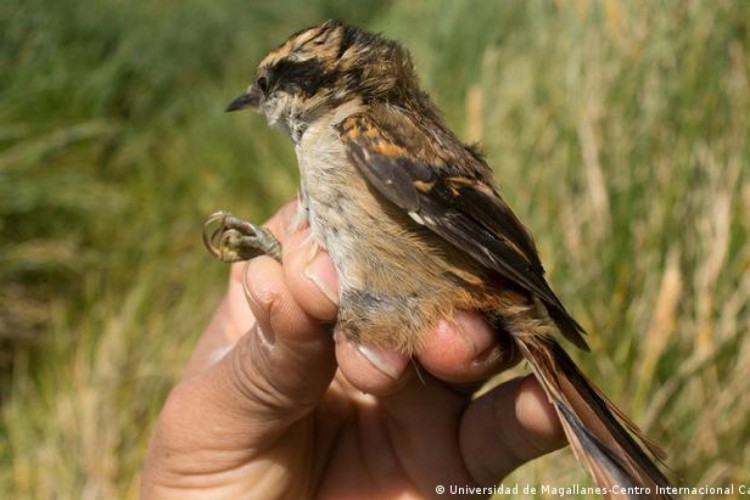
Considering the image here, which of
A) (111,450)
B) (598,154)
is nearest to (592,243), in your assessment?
(598,154)

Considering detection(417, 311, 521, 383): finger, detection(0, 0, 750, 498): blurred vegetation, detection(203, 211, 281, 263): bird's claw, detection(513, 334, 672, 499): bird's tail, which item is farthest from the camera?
detection(0, 0, 750, 498): blurred vegetation

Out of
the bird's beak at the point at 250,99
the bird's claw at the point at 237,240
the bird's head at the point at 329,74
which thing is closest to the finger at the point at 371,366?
the bird's claw at the point at 237,240

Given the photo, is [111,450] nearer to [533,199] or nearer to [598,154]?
[533,199]

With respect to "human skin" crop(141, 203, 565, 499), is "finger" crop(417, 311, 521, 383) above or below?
above

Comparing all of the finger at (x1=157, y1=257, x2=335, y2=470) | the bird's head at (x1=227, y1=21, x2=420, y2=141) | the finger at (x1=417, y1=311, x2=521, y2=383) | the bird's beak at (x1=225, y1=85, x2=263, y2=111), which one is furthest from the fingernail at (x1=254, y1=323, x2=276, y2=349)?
the bird's beak at (x1=225, y1=85, x2=263, y2=111)

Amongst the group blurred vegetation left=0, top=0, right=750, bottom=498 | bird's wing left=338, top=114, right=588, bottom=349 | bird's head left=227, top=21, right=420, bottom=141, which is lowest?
blurred vegetation left=0, top=0, right=750, bottom=498

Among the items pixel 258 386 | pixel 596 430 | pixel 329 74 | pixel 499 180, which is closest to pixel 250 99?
pixel 329 74

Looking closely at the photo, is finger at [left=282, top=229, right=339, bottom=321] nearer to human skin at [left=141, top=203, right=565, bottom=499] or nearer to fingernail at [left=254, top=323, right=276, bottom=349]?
human skin at [left=141, top=203, right=565, bottom=499]

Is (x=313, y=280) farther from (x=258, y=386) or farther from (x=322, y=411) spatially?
(x=322, y=411)
